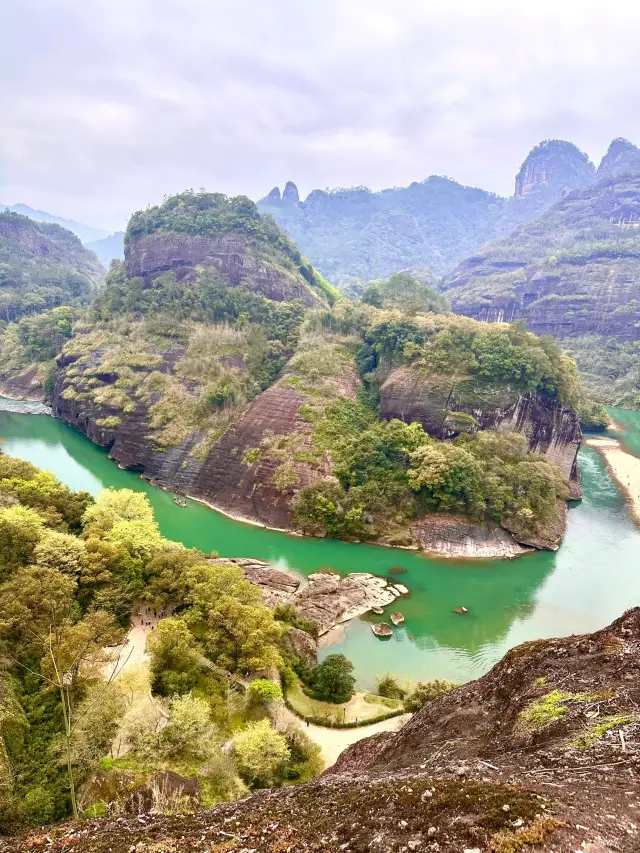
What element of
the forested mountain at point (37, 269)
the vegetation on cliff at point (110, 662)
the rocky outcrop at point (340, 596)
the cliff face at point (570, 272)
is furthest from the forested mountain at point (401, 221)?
the vegetation on cliff at point (110, 662)

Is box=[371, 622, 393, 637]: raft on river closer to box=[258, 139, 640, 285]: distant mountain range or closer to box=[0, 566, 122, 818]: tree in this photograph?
box=[0, 566, 122, 818]: tree

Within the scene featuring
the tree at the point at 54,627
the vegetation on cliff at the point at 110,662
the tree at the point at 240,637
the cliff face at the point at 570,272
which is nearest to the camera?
the vegetation on cliff at the point at 110,662

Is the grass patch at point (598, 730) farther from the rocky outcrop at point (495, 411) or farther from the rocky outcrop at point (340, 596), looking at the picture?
the rocky outcrop at point (495, 411)

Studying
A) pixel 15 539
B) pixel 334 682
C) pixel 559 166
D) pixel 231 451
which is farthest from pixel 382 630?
pixel 559 166

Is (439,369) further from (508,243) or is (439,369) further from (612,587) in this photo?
(508,243)

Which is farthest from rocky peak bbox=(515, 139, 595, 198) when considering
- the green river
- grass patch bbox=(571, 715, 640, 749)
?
grass patch bbox=(571, 715, 640, 749)

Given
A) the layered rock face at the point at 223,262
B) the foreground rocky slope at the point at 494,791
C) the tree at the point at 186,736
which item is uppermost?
the layered rock face at the point at 223,262

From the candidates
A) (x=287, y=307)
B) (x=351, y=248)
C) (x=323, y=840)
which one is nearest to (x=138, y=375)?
(x=287, y=307)

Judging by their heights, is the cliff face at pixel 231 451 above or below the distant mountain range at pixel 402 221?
below
